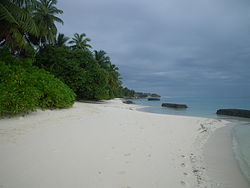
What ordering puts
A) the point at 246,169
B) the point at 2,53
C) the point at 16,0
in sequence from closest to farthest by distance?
the point at 246,169 < the point at 16,0 < the point at 2,53

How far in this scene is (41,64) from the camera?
15594mm

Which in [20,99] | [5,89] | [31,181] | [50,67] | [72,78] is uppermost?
[50,67]

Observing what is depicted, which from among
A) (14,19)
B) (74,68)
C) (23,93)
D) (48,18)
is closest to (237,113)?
(74,68)

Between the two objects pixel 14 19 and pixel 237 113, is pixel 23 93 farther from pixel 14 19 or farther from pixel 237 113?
pixel 237 113

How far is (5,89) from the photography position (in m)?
5.00

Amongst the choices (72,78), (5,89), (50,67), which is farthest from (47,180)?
(50,67)

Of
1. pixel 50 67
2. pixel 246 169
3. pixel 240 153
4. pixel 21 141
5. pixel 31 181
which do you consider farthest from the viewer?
pixel 50 67

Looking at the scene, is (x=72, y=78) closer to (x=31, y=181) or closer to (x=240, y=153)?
(x=31, y=181)

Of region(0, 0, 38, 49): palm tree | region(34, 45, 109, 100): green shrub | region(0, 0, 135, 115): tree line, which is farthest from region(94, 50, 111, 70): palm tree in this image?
region(0, 0, 38, 49): palm tree

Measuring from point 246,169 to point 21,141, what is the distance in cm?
563

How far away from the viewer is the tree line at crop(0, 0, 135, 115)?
5.46m

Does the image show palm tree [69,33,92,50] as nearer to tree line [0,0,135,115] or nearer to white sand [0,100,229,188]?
tree line [0,0,135,115]

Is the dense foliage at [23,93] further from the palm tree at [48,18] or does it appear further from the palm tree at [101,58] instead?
the palm tree at [101,58]

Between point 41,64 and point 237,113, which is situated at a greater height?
point 41,64
